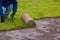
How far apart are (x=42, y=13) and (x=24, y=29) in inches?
73.1

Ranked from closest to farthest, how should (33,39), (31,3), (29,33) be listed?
(33,39) < (29,33) < (31,3)

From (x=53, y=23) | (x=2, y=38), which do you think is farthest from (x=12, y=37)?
(x=53, y=23)

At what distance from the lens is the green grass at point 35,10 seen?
22.2 feet

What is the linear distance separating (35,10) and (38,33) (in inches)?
97.9

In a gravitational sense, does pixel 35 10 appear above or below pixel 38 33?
above

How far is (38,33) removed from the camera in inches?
241

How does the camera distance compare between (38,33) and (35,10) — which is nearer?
(38,33)

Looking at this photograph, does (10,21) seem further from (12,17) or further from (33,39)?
(33,39)

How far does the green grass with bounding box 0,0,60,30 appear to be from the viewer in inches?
267

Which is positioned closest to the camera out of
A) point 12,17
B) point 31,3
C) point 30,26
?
point 30,26

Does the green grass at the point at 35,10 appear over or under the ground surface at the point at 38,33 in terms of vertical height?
over

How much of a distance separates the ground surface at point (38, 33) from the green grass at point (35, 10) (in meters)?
0.43

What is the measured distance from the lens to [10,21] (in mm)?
6984

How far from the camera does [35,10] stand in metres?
8.47
